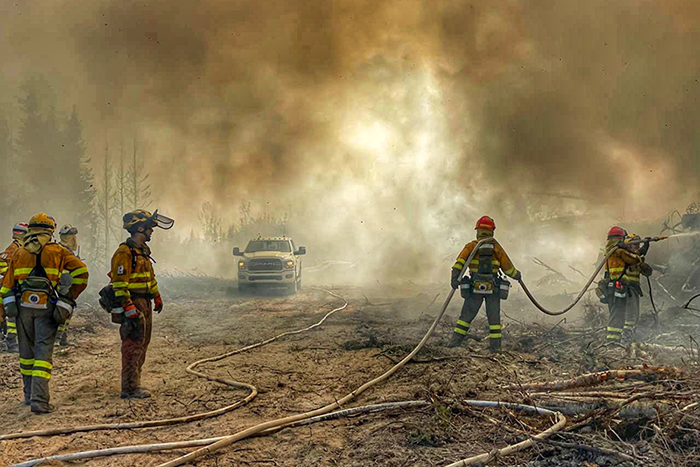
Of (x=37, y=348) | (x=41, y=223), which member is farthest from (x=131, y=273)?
(x=37, y=348)

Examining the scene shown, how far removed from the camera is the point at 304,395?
227 inches

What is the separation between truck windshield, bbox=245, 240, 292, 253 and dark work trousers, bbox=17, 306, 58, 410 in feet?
41.5

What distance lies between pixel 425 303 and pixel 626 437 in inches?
468

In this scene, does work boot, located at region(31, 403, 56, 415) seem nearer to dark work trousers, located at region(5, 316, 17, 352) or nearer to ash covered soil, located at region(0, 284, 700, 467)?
ash covered soil, located at region(0, 284, 700, 467)

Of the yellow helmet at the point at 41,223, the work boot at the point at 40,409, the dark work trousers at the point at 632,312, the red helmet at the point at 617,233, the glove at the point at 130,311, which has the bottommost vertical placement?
the work boot at the point at 40,409

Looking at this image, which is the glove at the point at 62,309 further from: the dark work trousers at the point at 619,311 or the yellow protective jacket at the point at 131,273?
the dark work trousers at the point at 619,311

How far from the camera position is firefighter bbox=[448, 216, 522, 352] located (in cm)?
774

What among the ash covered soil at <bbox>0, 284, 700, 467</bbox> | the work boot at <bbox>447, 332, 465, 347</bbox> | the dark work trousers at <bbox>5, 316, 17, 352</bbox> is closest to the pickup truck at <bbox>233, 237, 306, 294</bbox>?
the ash covered soil at <bbox>0, 284, 700, 467</bbox>

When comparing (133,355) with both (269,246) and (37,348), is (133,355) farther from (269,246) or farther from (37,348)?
(269,246)

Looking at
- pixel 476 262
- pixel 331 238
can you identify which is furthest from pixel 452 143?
pixel 476 262

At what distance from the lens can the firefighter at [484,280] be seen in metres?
7.74

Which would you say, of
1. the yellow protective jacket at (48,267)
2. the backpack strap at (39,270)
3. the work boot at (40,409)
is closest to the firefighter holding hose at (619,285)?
the yellow protective jacket at (48,267)

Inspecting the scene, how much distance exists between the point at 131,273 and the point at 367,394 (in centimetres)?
308

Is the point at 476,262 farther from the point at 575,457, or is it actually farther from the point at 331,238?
the point at 331,238
